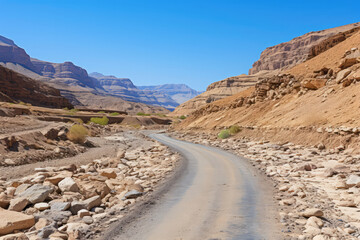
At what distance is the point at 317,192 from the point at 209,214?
4776mm

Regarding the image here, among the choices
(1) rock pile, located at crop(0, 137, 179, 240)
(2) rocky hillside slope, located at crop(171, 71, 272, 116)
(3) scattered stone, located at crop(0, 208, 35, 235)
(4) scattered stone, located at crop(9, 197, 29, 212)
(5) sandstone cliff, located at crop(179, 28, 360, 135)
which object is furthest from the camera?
(2) rocky hillside slope, located at crop(171, 71, 272, 116)

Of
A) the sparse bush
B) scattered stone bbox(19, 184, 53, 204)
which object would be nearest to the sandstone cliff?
scattered stone bbox(19, 184, 53, 204)

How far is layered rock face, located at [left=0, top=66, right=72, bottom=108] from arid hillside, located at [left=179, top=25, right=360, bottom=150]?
3304 inches

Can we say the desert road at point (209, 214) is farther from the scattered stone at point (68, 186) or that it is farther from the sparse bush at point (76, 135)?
the sparse bush at point (76, 135)

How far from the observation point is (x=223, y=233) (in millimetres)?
6762

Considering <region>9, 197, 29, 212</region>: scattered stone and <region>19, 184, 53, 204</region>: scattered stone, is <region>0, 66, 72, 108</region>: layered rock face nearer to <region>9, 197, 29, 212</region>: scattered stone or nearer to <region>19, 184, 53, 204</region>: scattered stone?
<region>19, 184, 53, 204</region>: scattered stone

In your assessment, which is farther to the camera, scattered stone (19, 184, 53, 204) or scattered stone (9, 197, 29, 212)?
scattered stone (19, 184, 53, 204)

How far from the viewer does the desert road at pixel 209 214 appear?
676 centimetres

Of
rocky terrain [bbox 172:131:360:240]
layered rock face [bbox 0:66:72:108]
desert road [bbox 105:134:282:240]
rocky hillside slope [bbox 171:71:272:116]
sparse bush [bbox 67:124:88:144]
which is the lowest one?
sparse bush [bbox 67:124:88:144]

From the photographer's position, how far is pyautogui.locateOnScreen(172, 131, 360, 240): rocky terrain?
679cm

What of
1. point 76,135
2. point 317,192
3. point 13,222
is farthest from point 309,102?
point 13,222

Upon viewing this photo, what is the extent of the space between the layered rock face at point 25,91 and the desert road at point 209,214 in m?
103

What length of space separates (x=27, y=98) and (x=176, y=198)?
112 metres

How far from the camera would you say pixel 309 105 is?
28344 millimetres
